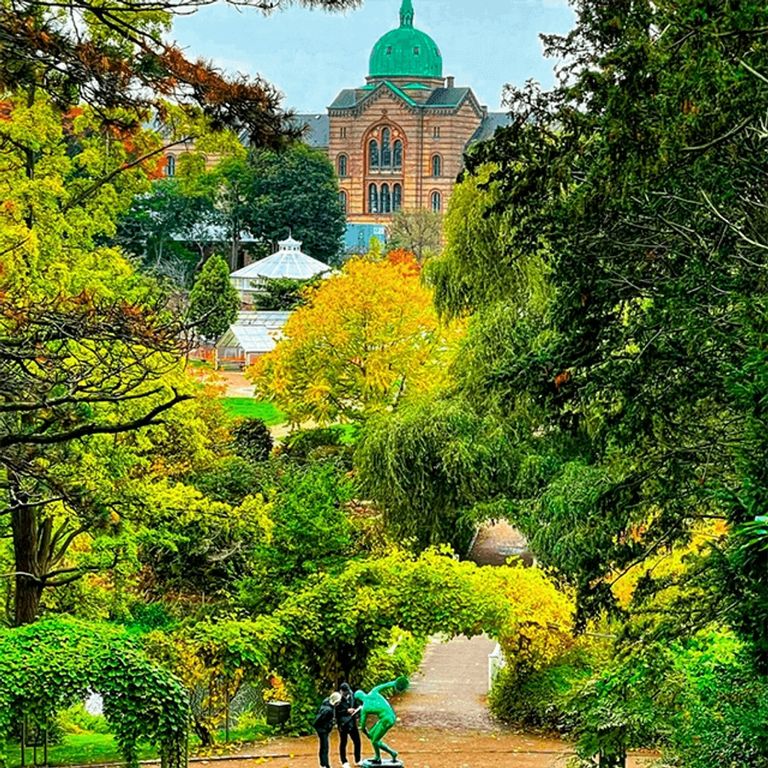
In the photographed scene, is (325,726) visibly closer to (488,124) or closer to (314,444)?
(314,444)

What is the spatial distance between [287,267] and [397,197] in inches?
1563

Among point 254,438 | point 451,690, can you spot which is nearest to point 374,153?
point 254,438

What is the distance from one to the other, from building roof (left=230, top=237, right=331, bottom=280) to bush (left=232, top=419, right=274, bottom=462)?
941 inches

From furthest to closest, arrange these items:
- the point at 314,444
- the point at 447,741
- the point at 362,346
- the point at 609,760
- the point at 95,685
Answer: the point at 314,444 → the point at 362,346 → the point at 447,741 → the point at 95,685 → the point at 609,760

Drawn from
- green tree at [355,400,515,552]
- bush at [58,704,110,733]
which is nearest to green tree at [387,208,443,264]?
green tree at [355,400,515,552]

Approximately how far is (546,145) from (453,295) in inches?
455

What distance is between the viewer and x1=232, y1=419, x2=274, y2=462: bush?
102 feet

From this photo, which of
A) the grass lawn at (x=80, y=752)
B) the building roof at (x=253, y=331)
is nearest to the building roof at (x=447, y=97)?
the building roof at (x=253, y=331)

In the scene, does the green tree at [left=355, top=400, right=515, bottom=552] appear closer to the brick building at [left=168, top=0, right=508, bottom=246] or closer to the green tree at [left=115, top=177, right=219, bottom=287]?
the green tree at [left=115, top=177, right=219, bottom=287]

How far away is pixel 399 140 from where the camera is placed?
97.9 meters

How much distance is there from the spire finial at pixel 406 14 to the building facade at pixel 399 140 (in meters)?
4.62

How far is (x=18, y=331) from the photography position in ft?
27.4

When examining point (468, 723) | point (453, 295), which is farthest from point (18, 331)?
point (453, 295)

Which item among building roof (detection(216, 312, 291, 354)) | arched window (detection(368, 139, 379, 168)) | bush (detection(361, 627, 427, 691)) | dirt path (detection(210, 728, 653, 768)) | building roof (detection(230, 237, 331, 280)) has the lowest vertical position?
dirt path (detection(210, 728, 653, 768))
